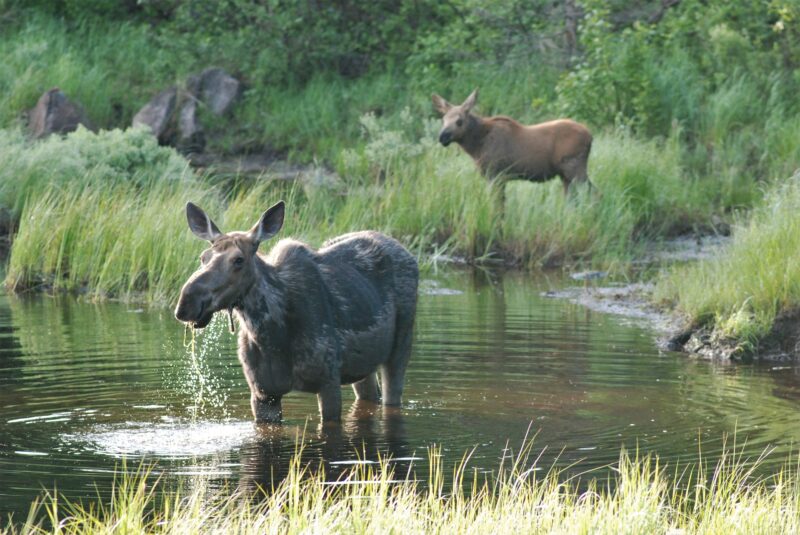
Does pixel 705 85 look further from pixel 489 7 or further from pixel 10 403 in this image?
pixel 10 403

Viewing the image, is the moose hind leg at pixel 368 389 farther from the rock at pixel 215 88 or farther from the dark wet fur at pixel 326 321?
the rock at pixel 215 88

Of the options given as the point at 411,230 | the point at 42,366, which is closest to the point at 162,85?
the point at 411,230

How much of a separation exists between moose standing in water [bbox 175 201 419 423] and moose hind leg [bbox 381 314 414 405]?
1 centimetres

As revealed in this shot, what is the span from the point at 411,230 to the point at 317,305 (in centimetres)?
947

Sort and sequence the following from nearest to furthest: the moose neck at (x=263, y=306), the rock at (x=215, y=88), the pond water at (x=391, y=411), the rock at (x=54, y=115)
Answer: the pond water at (x=391, y=411) → the moose neck at (x=263, y=306) → the rock at (x=54, y=115) → the rock at (x=215, y=88)

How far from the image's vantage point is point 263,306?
30.2 ft

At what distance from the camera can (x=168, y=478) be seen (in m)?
8.30

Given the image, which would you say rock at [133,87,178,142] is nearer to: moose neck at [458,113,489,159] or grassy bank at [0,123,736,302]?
grassy bank at [0,123,736,302]

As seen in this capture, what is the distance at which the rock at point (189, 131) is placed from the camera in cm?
2941

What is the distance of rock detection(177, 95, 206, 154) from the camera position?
1158 inches

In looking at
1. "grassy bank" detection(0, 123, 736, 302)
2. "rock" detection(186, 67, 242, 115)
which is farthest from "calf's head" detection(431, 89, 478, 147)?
"rock" detection(186, 67, 242, 115)

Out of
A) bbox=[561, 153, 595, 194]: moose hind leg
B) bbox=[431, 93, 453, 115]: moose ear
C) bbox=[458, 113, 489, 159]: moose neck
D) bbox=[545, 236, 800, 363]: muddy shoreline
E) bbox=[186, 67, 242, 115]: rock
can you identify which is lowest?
bbox=[545, 236, 800, 363]: muddy shoreline

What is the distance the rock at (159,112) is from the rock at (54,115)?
187cm

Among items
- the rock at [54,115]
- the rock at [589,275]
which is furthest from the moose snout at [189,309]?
the rock at [54,115]
